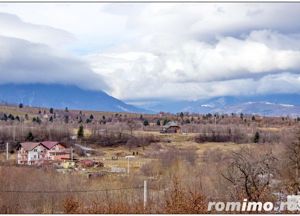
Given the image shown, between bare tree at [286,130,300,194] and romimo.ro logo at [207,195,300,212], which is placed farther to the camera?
bare tree at [286,130,300,194]

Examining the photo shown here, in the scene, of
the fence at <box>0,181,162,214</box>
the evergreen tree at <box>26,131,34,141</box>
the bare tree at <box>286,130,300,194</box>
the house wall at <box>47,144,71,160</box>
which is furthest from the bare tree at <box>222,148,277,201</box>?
the evergreen tree at <box>26,131,34,141</box>

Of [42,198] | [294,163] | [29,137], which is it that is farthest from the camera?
[29,137]

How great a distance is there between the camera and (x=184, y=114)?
424 ft

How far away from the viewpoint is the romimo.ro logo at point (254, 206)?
31.2 feet

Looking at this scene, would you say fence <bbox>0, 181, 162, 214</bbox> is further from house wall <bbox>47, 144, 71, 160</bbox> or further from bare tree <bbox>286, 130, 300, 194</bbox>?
house wall <bbox>47, 144, 71, 160</bbox>

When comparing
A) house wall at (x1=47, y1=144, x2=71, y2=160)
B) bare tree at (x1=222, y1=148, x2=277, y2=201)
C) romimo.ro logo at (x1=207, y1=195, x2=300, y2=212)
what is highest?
bare tree at (x1=222, y1=148, x2=277, y2=201)

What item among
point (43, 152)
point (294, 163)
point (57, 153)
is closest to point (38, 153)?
point (43, 152)

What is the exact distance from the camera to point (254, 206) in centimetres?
959

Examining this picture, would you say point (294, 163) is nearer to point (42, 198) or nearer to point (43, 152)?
point (42, 198)

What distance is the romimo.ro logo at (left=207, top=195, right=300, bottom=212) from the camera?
31.2 feet

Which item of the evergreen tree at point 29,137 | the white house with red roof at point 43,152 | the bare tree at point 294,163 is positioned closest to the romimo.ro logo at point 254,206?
the bare tree at point 294,163

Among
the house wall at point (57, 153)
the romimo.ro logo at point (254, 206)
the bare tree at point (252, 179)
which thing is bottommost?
the house wall at point (57, 153)

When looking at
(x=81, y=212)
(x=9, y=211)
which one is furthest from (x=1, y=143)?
(x=81, y=212)

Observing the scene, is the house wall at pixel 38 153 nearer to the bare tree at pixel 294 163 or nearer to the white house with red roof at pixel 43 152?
the white house with red roof at pixel 43 152
